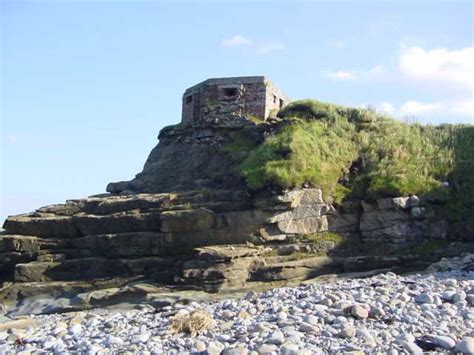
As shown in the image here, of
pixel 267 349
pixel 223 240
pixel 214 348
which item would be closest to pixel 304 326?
pixel 267 349

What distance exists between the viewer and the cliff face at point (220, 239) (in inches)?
543

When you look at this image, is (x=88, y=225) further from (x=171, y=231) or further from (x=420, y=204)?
(x=420, y=204)

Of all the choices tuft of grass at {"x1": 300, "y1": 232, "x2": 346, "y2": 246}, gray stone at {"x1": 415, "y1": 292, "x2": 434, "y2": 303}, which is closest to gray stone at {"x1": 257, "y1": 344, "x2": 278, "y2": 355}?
gray stone at {"x1": 415, "y1": 292, "x2": 434, "y2": 303}

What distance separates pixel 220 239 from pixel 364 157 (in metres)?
5.64

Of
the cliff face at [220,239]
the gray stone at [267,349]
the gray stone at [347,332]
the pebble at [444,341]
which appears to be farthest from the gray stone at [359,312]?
the cliff face at [220,239]

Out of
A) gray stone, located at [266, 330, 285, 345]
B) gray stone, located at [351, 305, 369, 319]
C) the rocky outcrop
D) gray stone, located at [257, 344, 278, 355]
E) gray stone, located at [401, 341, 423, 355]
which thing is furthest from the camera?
the rocky outcrop

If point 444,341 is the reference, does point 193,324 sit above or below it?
below

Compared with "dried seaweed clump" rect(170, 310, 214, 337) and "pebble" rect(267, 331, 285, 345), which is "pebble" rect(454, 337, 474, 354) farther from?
"dried seaweed clump" rect(170, 310, 214, 337)

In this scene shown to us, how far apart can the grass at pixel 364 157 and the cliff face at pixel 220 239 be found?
0.86ft

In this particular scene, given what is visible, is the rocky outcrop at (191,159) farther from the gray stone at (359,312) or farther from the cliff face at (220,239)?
the gray stone at (359,312)

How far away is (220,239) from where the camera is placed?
48.8ft

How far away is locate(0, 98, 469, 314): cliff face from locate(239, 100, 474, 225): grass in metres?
0.26

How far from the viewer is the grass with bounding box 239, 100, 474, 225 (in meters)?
15.4

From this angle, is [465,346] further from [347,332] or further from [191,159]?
[191,159]
